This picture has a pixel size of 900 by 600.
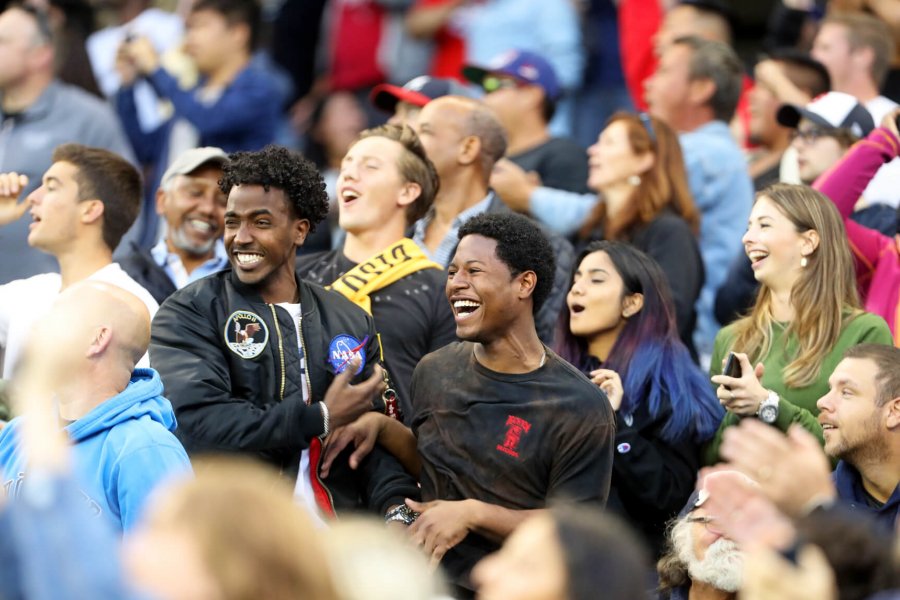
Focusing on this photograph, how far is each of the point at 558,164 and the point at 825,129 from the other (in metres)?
1.59

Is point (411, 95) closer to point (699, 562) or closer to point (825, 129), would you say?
point (825, 129)

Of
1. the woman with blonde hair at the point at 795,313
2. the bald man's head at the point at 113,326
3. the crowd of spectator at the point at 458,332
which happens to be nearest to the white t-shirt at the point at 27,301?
the crowd of spectator at the point at 458,332

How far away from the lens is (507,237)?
5.65 meters

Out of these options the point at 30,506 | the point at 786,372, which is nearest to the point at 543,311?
the point at 786,372

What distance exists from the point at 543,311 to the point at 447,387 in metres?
1.55

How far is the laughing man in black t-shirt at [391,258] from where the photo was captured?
630 cm

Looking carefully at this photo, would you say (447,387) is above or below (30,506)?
below

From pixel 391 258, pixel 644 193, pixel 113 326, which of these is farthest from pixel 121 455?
pixel 644 193

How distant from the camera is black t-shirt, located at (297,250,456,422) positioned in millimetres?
6254

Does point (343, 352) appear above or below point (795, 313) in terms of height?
below

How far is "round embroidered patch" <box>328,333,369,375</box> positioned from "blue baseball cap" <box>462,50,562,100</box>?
3591 millimetres

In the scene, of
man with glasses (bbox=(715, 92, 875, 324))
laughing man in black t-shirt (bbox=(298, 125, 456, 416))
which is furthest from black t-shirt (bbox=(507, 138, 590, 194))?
laughing man in black t-shirt (bbox=(298, 125, 456, 416))

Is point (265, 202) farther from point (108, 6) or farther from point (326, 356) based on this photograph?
point (108, 6)

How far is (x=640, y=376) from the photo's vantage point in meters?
6.35
